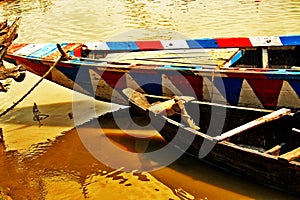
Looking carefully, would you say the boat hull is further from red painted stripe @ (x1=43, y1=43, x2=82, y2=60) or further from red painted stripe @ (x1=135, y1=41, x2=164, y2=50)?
red painted stripe @ (x1=43, y1=43, x2=82, y2=60)

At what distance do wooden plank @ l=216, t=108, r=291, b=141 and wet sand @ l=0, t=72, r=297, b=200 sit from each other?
2.08 ft

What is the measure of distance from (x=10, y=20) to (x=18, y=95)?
11814mm

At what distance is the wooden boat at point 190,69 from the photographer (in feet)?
17.5

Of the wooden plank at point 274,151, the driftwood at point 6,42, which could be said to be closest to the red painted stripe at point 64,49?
the driftwood at point 6,42

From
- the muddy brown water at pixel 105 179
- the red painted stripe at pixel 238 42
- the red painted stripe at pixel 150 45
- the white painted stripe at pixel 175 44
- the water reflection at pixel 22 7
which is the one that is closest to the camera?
the muddy brown water at pixel 105 179

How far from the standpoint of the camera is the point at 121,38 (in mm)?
13070

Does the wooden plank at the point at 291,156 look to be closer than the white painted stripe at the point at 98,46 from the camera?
Yes

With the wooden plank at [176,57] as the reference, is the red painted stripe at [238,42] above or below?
above

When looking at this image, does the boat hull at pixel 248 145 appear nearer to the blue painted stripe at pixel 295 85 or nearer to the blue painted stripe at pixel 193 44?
the blue painted stripe at pixel 295 85

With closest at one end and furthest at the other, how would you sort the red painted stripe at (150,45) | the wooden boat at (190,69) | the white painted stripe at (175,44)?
1. the wooden boat at (190,69)
2. the white painted stripe at (175,44)
3. the red painted stripe at (150,45)

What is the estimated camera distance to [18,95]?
8.47m

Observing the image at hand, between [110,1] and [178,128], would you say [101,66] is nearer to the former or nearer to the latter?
[178,128]

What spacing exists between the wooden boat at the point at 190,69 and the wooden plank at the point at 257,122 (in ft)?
1.05

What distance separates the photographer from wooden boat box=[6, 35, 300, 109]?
17.5 ft
